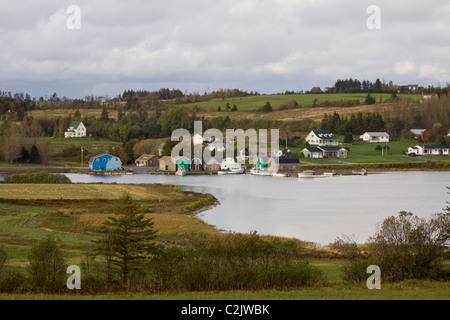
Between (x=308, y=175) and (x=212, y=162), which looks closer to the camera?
(x=308, y=175)

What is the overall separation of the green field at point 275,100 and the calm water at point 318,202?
5043 cm

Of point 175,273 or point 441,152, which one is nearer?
point 175,273

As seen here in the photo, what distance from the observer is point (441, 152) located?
196 ft

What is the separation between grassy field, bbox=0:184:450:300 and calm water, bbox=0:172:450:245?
2.00 m

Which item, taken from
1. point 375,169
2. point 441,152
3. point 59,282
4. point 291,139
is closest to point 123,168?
point 291,139

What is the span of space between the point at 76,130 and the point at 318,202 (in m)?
47.7

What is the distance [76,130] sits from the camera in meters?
70.3

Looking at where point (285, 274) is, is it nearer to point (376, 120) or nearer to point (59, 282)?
point (59, 282)

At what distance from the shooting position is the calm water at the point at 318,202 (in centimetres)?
2155

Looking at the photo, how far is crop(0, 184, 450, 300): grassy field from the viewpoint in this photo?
905 cm

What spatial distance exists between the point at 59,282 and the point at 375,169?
4475cm

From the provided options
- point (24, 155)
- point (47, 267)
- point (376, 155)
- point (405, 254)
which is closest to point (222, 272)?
point (47, 267)

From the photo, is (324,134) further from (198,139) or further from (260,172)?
(260,172)
